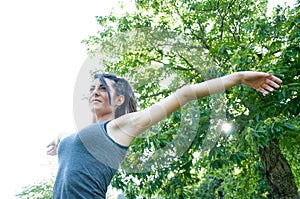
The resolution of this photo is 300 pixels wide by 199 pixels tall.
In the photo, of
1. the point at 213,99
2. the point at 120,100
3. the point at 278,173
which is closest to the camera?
the point at 120,100

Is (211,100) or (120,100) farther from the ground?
(120,100)

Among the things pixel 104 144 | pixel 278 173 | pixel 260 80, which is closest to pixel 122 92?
pixel 104 144

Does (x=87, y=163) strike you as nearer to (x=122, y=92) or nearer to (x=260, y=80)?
(x=122, y=92)

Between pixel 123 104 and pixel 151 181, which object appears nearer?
pixel 123 104

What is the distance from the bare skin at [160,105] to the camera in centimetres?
133

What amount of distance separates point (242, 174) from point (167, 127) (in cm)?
389

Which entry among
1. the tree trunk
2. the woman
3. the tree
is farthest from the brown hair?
the tree trunk

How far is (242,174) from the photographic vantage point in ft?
26.5

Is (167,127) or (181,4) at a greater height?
(181,4)

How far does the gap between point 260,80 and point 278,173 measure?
18.5 feet

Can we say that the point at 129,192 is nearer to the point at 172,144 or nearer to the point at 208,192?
the point at 172,144

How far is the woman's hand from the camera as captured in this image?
57.9 inches

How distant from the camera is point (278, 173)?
21.6 feet

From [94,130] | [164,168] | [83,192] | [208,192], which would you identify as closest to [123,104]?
[94,130]
